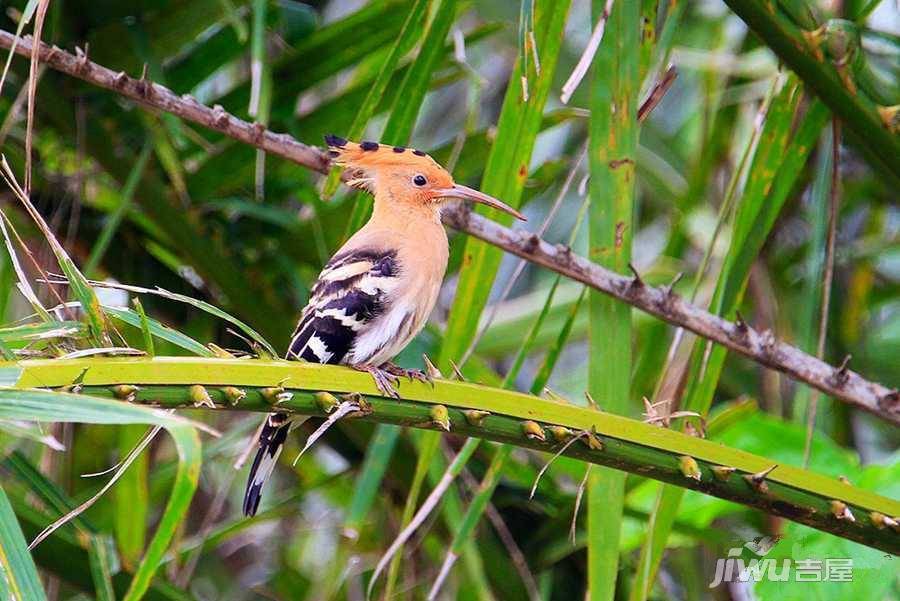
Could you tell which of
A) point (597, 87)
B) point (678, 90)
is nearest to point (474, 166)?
point (597, 87)

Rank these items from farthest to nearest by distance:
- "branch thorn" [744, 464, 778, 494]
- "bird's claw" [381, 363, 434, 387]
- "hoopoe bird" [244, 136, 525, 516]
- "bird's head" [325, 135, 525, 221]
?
"bird's head" [325, 135, 525, 221]
"hoopoe bird" [244, 136, 525, 516]
"bird's claw" [381, 363, 434, 387]
"branch thorn" [744, 464, 778, 494]

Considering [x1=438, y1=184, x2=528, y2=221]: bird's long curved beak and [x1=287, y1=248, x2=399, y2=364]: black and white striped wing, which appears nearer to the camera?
[x1=438, y1=184, x2=528, y2=221]: bird's long curved beak

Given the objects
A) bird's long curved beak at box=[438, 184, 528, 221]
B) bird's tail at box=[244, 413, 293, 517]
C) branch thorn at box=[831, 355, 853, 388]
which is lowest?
bird's tail at box=[244, 413, 293, 517]

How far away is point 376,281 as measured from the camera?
61.7 inches

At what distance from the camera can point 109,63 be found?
6.14ft

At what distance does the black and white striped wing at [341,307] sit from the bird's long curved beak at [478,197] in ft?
0.45

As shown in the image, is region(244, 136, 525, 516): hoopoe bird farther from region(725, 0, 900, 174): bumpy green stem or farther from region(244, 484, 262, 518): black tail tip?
region(725, 0, 900, 174): bumpy green stem

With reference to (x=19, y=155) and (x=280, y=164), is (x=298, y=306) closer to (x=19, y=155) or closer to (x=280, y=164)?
(x=280, y=164)

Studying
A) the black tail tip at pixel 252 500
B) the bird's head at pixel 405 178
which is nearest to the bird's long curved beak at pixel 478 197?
the bird's head at pixel 405 178

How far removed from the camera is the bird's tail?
137 cm

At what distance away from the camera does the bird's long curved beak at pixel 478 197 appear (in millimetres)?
1366

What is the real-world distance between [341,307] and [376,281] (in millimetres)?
64

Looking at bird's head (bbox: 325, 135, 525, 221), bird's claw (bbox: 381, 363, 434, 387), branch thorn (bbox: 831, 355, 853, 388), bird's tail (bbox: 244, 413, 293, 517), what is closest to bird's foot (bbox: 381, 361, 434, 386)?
bird's claw (bbox: 381, 363, 434, 387)

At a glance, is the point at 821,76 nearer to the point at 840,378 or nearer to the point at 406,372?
the point at 840,378
